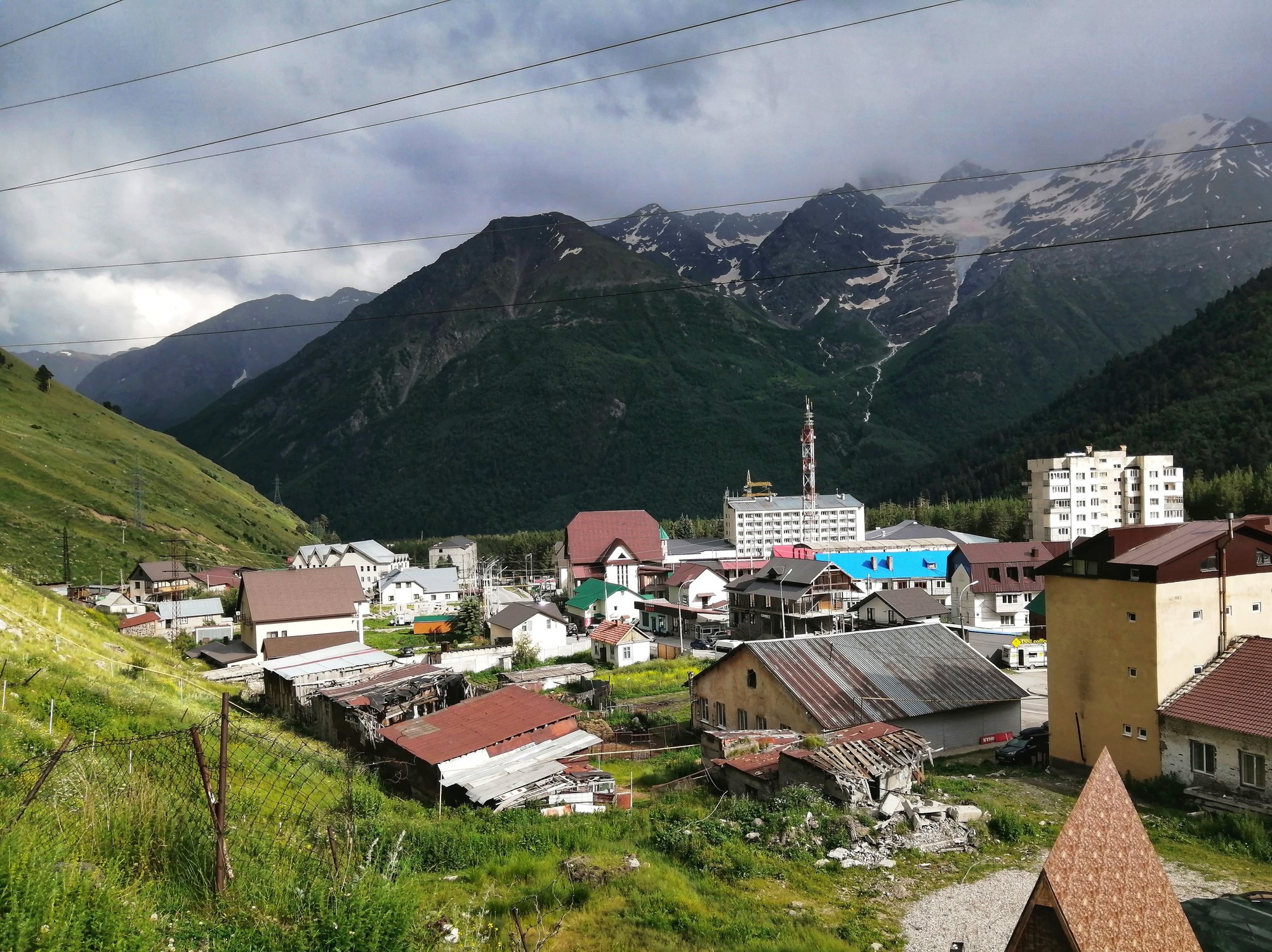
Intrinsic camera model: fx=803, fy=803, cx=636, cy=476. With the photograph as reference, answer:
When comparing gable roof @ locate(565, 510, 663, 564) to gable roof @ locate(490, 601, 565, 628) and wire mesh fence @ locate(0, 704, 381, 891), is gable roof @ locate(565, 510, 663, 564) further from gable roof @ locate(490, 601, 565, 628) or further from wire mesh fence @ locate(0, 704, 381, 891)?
wire mesh fence @ locate(0, 704, 381, 891)

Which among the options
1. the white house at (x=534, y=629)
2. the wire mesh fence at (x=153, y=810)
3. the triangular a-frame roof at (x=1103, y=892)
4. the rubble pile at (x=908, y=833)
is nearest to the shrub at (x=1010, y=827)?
the rubble pile at (x=908, y=833)

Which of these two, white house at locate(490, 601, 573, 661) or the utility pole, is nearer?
white house at locate(490, 601, 573, 661)

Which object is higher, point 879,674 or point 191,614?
point 879,674

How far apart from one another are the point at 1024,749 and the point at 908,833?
29.9 ft

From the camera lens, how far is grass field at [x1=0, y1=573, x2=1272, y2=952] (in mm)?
5922

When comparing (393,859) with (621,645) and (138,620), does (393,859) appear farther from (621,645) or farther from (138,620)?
(138,620)

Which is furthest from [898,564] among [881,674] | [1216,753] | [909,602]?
[1216,753]

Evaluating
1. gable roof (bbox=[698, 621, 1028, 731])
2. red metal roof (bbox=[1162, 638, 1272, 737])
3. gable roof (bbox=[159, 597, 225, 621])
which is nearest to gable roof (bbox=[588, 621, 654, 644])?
gable roof (bbox=[698, 621, 1028, 731])

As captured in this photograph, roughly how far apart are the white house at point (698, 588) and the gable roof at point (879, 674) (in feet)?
105

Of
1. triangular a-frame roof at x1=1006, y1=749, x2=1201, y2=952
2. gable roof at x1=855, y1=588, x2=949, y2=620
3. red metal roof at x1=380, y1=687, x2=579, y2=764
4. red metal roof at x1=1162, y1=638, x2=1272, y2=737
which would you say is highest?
triangular a-frame roof at x1=1006, y1=749, x2=1201, y2=952

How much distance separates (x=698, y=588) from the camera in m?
58.2

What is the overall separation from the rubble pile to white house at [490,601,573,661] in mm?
32190

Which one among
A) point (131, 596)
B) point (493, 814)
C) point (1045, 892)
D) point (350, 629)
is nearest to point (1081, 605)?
point (493, 814)

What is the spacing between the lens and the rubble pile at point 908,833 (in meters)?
13.3
